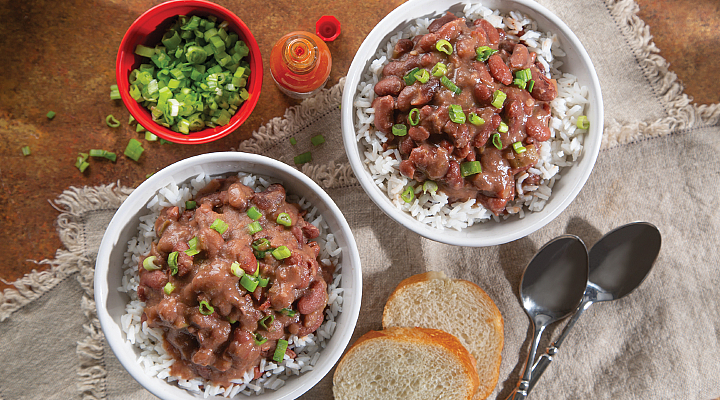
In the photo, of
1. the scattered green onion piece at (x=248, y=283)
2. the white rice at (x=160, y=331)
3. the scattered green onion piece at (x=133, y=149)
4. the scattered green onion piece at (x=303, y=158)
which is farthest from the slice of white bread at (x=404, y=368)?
the scattered green onion piece at (x=133, y=149)

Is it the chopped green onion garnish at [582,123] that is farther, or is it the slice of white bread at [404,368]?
the slice of white bread at [404,368]

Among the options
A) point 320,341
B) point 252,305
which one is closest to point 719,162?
point 320,341

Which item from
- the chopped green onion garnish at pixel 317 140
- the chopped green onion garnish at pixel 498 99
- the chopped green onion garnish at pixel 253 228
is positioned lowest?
the chopped green onion garnish at pixel 317 140

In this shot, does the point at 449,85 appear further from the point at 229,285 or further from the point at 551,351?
the point at 551,351

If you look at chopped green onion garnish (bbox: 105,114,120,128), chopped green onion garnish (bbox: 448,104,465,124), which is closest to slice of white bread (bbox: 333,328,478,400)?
chopped green onion garnish (bbox: 448,104,465,124)

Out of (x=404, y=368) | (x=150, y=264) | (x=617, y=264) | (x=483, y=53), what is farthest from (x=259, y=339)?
(x=617, y=264)

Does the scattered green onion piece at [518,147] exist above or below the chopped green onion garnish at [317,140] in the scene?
above

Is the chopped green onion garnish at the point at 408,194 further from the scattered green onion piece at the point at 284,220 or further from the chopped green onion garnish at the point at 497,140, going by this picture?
the scattered green onion piece at the point at 284,220

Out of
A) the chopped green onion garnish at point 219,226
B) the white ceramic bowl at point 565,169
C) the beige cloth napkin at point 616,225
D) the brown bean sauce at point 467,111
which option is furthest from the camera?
the beige cloth napkin at point 616,225
